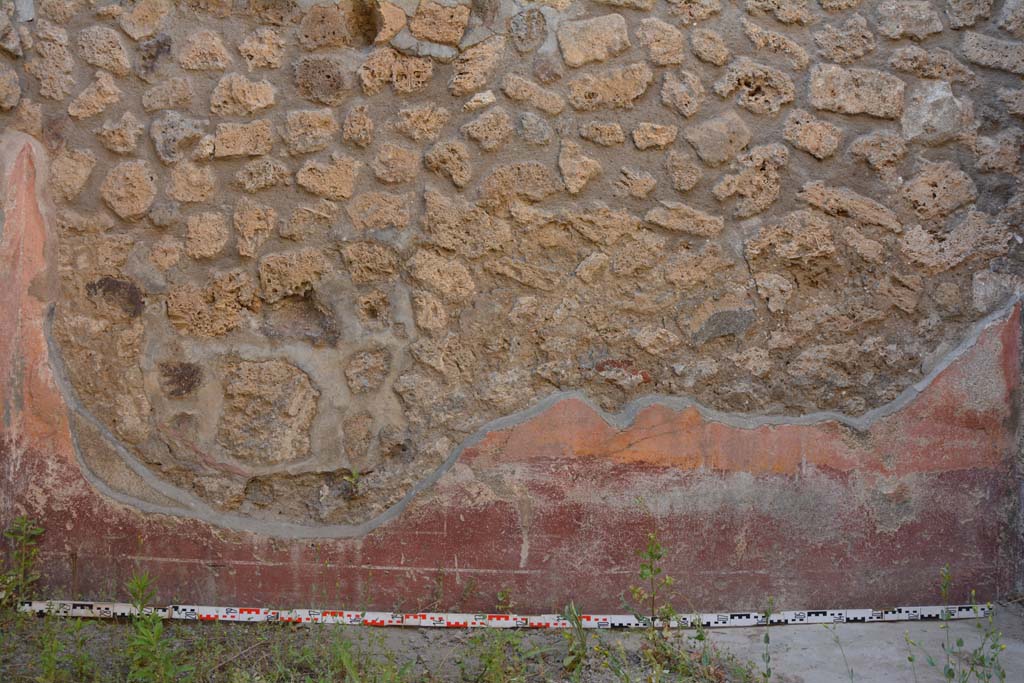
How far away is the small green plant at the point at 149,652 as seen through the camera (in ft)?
7.84

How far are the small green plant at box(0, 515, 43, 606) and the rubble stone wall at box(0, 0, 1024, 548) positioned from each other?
27 cm

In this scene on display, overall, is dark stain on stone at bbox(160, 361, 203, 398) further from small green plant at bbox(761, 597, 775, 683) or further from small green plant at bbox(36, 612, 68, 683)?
small green plant at bbox(761, 597, 775, 683)

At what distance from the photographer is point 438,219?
2.91 m

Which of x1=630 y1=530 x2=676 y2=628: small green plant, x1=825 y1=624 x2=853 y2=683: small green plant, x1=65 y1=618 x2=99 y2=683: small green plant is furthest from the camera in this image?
x1=630 y1=530 x2=676 y2=628: small green plant

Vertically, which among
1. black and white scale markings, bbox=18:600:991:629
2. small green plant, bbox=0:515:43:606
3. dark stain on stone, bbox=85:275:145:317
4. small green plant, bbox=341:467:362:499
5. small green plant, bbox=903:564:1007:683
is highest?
dark stain on stone, bbox=85:275:145:317

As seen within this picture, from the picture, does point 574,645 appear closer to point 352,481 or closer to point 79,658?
point 352,481

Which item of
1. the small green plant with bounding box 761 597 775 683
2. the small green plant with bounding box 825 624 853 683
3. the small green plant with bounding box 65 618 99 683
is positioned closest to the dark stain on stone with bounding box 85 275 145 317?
the small green plant with bounding box 65 618 99 683

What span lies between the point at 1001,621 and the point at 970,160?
4.81ft

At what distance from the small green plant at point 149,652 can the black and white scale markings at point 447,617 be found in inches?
7.3

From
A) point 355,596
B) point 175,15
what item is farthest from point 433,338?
point 175,15

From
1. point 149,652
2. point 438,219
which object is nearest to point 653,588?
point 438,219

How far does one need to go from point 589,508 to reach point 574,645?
1.36 feet

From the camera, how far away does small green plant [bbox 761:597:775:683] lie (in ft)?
8.36

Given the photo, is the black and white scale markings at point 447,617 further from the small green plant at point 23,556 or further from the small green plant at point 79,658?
the small green plant at point 79,658
